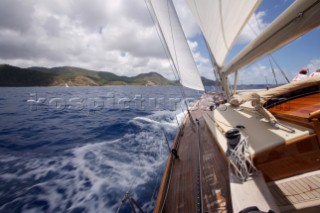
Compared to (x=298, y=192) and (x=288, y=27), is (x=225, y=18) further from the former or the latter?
(x=298, y=192)

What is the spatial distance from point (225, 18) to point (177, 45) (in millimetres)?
3432

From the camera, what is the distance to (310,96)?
8.37 feet

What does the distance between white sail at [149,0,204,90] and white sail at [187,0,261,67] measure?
1879 mm

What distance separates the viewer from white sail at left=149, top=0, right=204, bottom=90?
201 inches

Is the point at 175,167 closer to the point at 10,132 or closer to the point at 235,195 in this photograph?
the point at 235,195

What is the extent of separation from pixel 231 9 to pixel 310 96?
5.69ft

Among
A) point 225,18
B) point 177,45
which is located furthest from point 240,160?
point 177,45

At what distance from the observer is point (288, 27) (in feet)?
4.75

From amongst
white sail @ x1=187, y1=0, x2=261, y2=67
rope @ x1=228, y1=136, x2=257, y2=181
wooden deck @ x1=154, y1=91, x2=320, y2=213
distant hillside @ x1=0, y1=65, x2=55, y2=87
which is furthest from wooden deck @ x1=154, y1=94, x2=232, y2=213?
distant hillside @ x1=0, y1=65, x2=55, y2=87

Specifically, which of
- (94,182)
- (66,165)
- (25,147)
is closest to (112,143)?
(66,165)

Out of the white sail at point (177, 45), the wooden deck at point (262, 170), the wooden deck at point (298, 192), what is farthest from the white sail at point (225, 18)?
the wooden deck at point (298, 192)

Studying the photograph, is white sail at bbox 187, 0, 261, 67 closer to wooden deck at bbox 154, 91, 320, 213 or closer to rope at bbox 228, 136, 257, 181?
wooden deck at bbox 154, 91, 320, 213

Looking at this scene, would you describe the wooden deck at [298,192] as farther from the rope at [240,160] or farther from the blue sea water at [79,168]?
the blue sea water at [79,168]

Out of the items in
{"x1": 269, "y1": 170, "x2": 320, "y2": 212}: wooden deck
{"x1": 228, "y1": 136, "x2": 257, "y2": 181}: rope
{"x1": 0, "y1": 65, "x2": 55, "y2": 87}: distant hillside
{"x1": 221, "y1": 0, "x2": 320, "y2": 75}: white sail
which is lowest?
{"x1": 269, "y1": 170, "x2": 320, "y2": 212}: wooden deck
